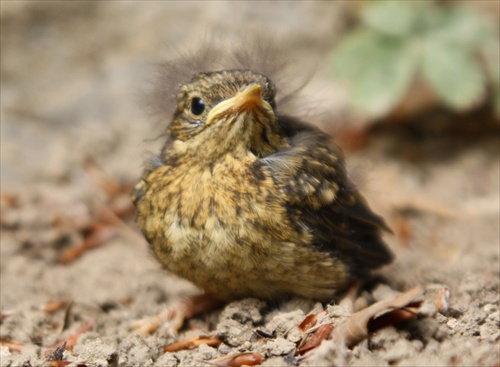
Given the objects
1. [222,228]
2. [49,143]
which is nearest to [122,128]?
[49,143]

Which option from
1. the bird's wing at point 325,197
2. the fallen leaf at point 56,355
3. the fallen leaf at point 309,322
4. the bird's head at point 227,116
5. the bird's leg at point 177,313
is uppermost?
the bird's head at point 227,116

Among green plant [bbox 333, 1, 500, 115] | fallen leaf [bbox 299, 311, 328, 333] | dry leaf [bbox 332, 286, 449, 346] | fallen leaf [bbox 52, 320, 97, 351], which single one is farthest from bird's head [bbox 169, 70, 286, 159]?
green plant [bbox 333, 1, 500, 115]

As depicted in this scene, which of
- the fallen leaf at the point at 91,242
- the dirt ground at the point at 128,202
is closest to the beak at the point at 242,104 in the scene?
the dirt ground at the point at 128,202

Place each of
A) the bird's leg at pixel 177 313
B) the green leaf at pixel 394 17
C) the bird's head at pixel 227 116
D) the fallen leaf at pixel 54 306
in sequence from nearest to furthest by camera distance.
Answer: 1. the bird's head at pixel 227 116
2. the bird's leg at pixel 177 313
3. the fallen leaf at pixel 54 306
4. the green leaf at pixel 394 17

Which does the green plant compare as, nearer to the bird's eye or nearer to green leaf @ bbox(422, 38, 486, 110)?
green leaf @ bbox(422, 38, 486, 110)

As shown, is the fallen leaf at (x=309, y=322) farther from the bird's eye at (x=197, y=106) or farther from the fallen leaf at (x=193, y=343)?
the bird's eye at (x=197, y=106)
